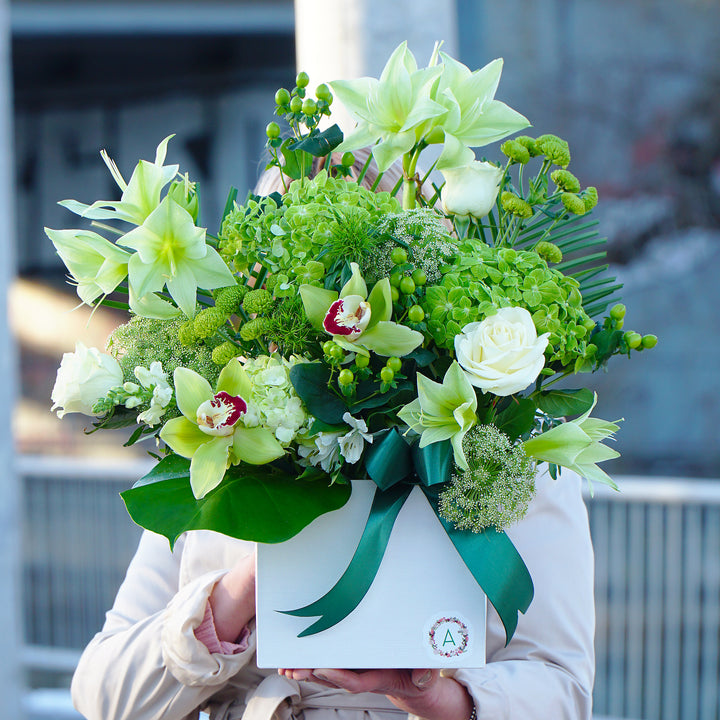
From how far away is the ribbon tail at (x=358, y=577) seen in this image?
3.00 ft

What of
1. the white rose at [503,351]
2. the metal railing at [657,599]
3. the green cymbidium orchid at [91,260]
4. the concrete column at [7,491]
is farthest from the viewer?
the metal railing at [657,599]

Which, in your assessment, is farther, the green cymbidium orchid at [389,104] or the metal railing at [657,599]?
the metal railing at [657,599]

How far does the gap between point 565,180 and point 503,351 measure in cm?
29

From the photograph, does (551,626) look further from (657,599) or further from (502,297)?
(657,599)

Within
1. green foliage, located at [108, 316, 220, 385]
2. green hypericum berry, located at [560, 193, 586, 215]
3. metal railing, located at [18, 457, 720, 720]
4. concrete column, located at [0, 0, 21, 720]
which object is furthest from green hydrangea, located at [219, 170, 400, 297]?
metal railing, located at [18, 457, 720, 720]

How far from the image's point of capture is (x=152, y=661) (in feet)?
3.99

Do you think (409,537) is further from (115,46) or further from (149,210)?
(115,46)

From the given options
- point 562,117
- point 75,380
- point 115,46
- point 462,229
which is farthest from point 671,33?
point 75,380

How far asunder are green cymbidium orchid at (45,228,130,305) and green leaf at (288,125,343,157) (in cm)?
23

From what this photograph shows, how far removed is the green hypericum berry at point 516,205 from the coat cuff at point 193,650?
660mm

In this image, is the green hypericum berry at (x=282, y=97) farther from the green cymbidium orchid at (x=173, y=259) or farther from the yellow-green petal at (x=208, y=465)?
the yellow-green petal at (x=208, y=465)

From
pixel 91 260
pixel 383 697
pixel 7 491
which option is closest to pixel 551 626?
pixel 383 697

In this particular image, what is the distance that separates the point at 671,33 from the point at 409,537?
527 centimetres

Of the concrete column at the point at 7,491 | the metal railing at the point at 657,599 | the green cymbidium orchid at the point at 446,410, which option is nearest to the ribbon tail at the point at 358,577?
the green cymbidium orchid at the point at 446,410
